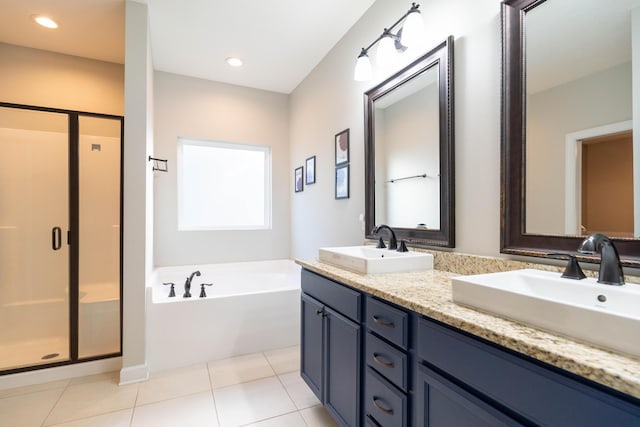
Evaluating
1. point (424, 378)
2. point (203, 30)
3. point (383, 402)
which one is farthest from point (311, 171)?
point (424, 378)

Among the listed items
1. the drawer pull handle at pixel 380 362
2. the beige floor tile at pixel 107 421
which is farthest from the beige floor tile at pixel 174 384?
the drawer pull handle at pixel 380 362

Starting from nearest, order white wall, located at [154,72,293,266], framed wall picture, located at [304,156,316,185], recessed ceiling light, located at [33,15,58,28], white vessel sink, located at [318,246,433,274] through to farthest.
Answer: white vessel sink, located at [318,246,433,274], recessed ceiling light, located at [33,15,58,28], framed wall picture, located at [304,156,316,185], white wall, located at [154,72,293,266]

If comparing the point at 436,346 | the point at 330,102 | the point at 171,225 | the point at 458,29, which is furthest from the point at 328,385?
the point at 171,225

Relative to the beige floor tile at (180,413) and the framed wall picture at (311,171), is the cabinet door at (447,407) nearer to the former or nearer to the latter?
the beige floor tile at (180,413)

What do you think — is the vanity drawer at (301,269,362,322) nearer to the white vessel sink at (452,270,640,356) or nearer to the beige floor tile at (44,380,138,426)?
the white vessel sink at (452,270,640,356)

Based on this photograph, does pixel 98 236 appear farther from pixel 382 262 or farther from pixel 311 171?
pixel 382 262

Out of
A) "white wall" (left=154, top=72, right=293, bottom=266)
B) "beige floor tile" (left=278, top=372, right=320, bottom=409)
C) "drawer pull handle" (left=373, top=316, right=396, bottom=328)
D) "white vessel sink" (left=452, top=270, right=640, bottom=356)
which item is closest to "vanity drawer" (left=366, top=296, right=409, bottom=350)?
"drawer pull handle" (left=373, top=316, right=396, bottom=328)

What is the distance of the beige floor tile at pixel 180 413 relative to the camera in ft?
5.52

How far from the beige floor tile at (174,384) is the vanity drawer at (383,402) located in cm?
129

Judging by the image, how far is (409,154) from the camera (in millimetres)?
1899

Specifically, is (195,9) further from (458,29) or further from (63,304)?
(63,304)

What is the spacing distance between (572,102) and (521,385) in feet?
3.36

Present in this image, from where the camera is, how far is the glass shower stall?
232 cm

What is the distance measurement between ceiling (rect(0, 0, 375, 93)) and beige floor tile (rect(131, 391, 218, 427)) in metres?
2.70
